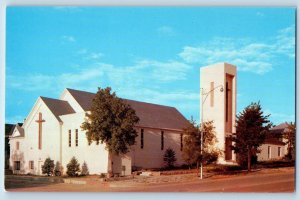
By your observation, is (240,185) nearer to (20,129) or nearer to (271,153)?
(271,153)

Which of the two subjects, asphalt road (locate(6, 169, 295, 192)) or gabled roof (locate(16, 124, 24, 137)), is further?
gabled roof (locate(16, 124, 24, 137))

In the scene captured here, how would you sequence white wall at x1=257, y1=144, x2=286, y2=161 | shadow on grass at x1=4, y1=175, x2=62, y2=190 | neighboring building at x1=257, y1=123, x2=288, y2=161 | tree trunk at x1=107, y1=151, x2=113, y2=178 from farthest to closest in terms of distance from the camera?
tree trunk at x1=107, y1=151, x2=113, y2=178
white wall at x1=257, y1=144, x2=286, y2=161
neighboring building at x1=257, y1=123, x2=288, y2=161
shadow on grass at x1=4, y1=175, x2=62, y2=190

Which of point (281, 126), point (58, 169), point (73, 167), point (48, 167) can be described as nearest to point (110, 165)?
point (73, 167)

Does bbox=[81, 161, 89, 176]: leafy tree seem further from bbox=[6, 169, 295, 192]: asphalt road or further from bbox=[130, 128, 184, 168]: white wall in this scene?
bbox=[130, 128, 184, 168]: white wall

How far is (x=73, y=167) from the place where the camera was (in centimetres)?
1478

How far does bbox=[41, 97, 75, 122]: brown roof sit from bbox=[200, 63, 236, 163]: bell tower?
3.56m

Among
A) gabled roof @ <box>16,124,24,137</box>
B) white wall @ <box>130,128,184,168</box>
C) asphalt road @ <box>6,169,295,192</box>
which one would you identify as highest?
gabled roof @ <box>16,124,24,137</box>

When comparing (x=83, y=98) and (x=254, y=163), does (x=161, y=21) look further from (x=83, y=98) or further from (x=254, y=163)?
(x=254, y=163)

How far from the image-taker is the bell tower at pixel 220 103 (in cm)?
1452

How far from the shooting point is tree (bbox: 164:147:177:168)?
51.1 feet

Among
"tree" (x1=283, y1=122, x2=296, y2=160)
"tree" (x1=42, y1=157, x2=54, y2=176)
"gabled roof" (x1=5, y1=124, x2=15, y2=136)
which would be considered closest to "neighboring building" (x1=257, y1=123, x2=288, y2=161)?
"tree" (x1=283, y1=122, x2=296, y2=160)

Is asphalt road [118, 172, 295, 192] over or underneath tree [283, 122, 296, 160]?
underneath

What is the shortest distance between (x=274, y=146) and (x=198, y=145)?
6.67 feet

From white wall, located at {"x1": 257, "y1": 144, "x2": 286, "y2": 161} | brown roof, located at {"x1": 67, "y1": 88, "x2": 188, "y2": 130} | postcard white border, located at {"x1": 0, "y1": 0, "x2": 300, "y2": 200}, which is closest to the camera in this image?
postcard white border, located at {"x1": 0, "y1": 0, "x2": 300, "y2": 200}
